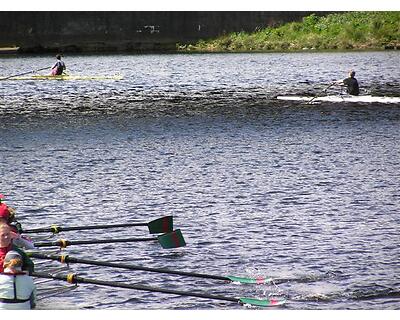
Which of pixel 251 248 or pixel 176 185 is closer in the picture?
pixel 251 248

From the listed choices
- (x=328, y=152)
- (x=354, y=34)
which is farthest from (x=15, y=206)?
(x=354, y=34)

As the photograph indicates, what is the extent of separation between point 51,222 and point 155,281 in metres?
3.80

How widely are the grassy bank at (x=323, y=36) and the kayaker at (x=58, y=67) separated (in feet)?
13.2

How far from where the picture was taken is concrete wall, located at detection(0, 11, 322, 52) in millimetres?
30375

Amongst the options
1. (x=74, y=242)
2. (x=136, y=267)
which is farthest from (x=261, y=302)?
(x=74, y=242)

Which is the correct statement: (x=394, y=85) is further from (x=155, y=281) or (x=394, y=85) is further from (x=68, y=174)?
(x=155, y=281)

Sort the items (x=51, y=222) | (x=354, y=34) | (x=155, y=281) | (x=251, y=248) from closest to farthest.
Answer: (x=155, y=281), (x=251, y=248), (x=51, y=222), (x=354, y=34)

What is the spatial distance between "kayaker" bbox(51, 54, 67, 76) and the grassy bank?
159 inches

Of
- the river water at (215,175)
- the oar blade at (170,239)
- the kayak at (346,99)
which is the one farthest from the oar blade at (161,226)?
the kayak at (346,99)

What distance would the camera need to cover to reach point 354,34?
32.5 m

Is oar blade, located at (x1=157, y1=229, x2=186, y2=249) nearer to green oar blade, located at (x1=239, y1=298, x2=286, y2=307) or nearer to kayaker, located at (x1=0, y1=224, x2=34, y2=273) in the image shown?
green oar blade, located at (x1=239, y1=298, x2=286, y2=307)

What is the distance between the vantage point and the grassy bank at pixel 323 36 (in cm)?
3077

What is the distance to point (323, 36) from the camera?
33.8m

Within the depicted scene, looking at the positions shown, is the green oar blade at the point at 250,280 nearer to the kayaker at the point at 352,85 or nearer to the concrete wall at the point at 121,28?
the concrete wall at the point at 121,28
